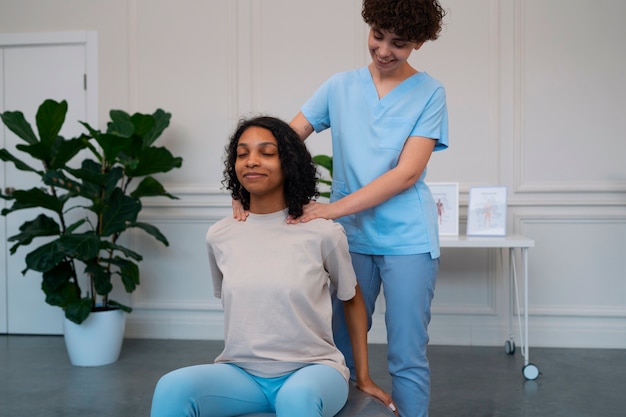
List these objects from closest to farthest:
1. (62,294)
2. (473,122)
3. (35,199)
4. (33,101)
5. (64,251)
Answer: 1. (64,251)
2. (35,199)
3. (62,294)
4. (473,122)
5. (33,101)

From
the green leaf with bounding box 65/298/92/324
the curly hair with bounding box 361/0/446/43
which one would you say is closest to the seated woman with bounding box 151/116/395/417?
the curly hair with bounding box 361/0/446/43

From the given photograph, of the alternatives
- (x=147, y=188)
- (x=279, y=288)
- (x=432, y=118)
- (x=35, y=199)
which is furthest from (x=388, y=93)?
(x=35, y=199)

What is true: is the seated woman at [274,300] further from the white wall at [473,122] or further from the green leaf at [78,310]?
the white wall at [473,122]

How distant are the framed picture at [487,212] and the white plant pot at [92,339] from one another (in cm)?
189

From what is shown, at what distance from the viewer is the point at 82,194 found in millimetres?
3504

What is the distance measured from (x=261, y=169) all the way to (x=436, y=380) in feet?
6.32

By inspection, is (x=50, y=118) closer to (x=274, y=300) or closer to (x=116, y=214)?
(x=116, y=214)

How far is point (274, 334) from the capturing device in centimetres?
153

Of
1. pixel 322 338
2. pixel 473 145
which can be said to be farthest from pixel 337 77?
pixel 473 145

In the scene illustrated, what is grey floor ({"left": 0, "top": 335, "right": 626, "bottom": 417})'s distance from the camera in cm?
279

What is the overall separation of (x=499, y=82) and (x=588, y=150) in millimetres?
610

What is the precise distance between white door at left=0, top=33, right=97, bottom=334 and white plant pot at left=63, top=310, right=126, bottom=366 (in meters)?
0.81

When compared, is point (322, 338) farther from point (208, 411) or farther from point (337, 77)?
Result: point (337, 77)

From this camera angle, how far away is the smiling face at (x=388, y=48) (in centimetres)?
160
